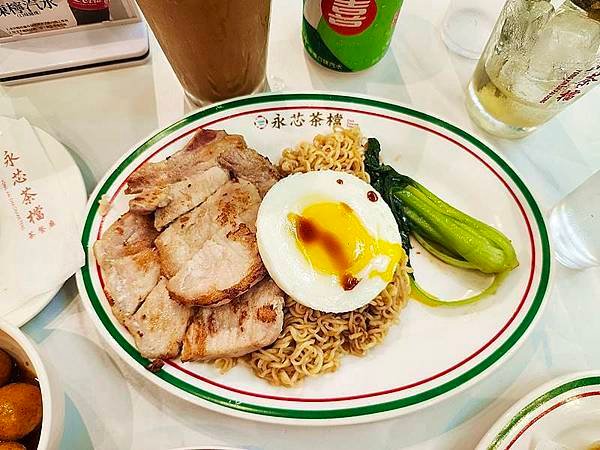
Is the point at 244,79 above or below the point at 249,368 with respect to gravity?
above

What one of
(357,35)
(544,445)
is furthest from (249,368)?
(357,35)

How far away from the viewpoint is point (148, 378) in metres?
1.59

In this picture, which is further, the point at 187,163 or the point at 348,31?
the point at 348,31

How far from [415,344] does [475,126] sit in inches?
36.5

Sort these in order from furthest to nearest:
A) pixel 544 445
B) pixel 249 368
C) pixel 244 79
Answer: pixel 244 79, pixel 249 368, pixel 544 445

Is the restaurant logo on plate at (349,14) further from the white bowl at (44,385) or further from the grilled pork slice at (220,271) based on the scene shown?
the white bowl at (44,385)

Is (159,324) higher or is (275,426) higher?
(159,324)

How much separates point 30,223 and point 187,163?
0.55 meters

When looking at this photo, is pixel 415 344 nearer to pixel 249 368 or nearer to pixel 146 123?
pixel 249 368

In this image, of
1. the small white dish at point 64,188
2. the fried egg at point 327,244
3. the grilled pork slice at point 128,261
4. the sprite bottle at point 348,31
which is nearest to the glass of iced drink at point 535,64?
the sprite bottle at point 348,31

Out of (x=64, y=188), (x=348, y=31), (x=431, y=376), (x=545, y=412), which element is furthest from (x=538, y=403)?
(x=64, y=188)

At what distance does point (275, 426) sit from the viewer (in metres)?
1.66

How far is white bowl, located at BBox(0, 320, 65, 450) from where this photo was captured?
138 centimetres

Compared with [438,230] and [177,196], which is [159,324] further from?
[438,230]
